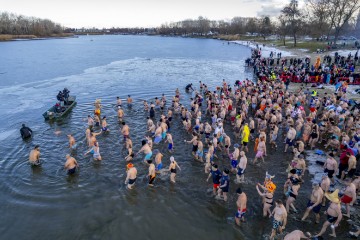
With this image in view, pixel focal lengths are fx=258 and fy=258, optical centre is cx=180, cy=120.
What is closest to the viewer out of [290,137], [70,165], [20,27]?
[70,165]

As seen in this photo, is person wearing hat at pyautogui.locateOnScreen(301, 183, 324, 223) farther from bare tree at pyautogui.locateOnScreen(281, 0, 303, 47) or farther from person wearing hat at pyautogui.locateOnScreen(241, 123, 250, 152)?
bare tree at pyautogui.locateOnScreen(281, 0, 303, 47)

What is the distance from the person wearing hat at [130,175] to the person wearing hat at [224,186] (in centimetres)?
385

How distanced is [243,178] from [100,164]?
25.0 feet

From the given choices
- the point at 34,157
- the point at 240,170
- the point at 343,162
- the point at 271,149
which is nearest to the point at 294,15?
the point at 271,149

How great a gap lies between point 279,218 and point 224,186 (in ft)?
8.30

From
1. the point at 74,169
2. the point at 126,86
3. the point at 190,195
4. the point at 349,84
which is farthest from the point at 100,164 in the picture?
the point at 349,84

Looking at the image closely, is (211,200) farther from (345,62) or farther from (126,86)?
(345,62)

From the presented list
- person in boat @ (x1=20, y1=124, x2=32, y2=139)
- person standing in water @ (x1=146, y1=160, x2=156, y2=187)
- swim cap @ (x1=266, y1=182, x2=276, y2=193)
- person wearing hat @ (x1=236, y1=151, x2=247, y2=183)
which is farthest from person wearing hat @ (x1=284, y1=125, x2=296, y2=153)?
person in boat @ (x1=20, y1=124, x2=32, y2=139)

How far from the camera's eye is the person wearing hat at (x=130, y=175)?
11.6 metres

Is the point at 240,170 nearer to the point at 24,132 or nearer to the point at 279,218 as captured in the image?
the point at 279,218

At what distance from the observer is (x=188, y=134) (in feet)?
59.2

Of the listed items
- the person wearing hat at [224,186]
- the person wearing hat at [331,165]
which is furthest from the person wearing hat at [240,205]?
the person wearing hat at [331,165]

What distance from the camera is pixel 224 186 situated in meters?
10.6

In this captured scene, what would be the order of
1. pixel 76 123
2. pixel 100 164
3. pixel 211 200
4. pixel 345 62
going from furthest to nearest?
1. pixel 345 62
2. pixel 76 123
3. pixel 100 164
4. pixel 211 200
